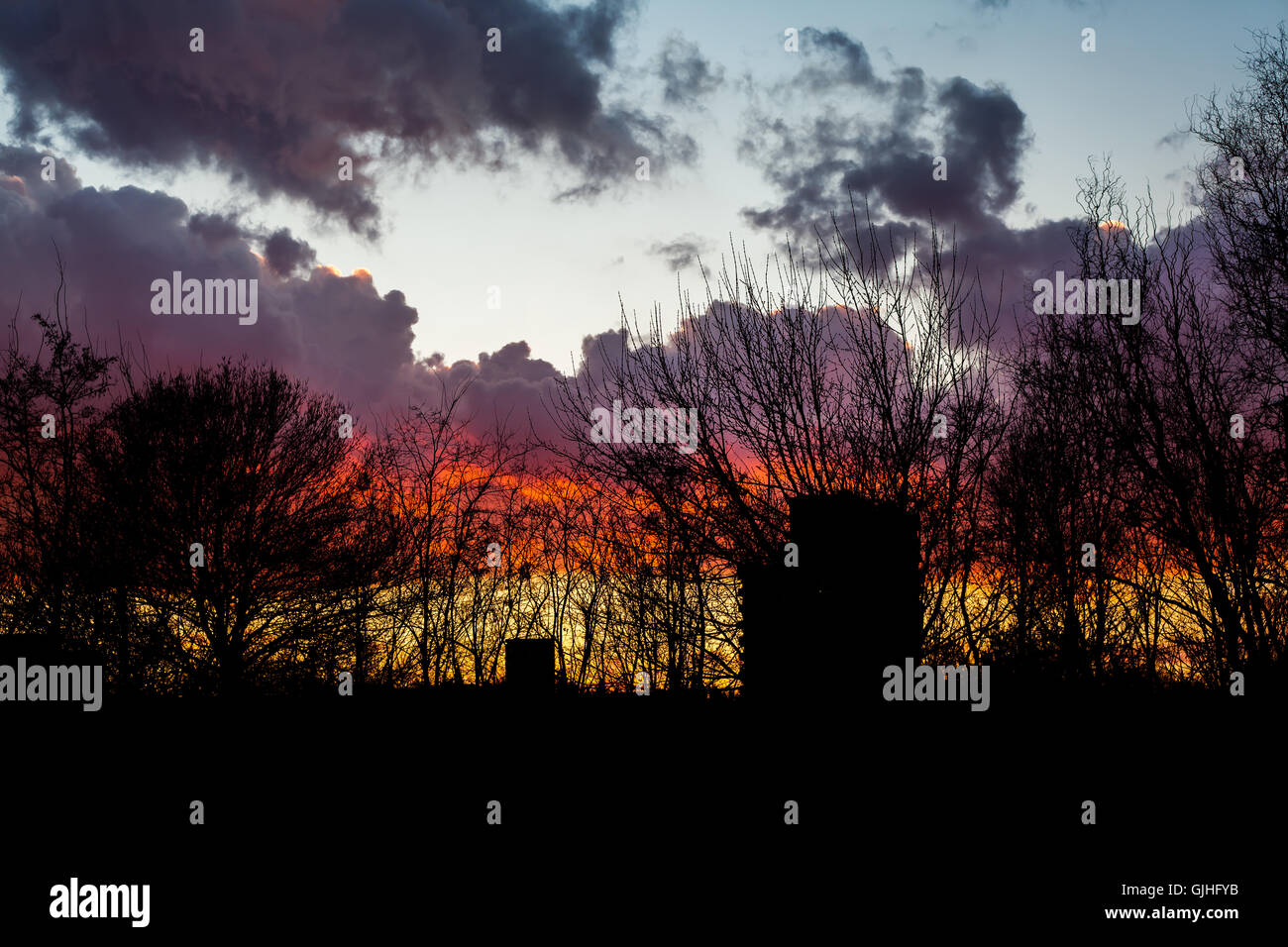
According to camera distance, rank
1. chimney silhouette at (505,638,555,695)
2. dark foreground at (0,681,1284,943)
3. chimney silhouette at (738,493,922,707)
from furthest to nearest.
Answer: chimney silhouette at (505,638,555,695) < chimney silhouette at (738,493,922,707) < dark foreground at (0,681,1284,943)

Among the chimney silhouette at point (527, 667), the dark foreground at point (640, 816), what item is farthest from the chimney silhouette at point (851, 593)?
the chimney silhouette at point (527, 667)

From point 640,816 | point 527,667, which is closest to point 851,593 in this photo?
point 640,816

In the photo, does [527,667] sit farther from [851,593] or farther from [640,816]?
[851,593]

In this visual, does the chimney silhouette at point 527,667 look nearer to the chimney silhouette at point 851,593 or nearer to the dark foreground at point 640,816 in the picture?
the dark foreground at point 640,816

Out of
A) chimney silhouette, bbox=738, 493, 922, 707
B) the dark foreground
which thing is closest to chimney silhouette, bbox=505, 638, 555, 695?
the dark foreground

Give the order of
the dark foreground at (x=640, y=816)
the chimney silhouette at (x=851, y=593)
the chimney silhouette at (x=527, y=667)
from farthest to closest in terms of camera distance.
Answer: the chimney silhouette at (x=527, y=667) → the chimney silhouette at (x=851, y=593) → the dark foreground at (x=640, y=816)

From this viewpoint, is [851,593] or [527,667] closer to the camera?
[851,593]

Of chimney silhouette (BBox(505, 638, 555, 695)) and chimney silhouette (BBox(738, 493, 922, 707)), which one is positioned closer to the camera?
chimney silhouette (BBox(738, 493, 922, 707))

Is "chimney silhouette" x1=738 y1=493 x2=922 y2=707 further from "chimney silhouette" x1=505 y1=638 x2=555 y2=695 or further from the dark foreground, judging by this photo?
"chimney silhouette" x1=505 y1=638 x2=555 y2=695

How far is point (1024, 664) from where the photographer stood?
13.8 meters

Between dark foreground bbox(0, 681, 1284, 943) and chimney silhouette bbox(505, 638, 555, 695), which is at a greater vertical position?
chimney silhouette bbox(505, 638, 555, 695)

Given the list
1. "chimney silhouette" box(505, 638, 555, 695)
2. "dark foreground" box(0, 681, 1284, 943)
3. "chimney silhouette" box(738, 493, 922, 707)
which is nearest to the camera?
"dark foreground" box(0, 681, 1284, 943)
